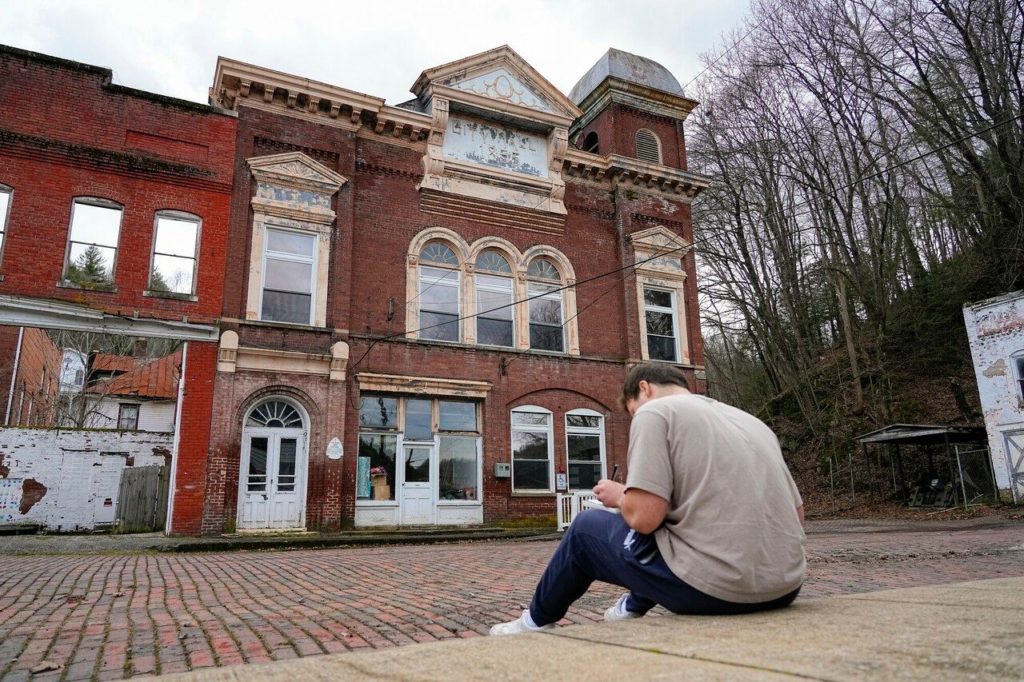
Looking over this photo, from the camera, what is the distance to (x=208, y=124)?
16062 millimetres

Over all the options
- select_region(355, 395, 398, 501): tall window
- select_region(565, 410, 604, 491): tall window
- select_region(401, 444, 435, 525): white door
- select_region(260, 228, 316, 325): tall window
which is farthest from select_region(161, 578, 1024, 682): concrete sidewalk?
select_region(565, 410, 604, 491): tall window

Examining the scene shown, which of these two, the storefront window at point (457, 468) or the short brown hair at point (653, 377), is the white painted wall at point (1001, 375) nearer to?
the storefront window at point (457, 468)

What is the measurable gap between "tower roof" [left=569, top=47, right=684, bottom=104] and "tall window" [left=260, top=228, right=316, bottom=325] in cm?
1099

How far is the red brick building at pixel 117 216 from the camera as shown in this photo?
14.2 meters

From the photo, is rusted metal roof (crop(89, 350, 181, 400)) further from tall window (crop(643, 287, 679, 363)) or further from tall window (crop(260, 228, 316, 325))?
tall window (crop(643, 287, 679, 363))

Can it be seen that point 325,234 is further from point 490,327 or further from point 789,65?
point 789,65

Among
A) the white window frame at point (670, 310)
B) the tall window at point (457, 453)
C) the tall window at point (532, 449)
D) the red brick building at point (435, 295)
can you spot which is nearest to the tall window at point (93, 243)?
the red brick building at point (435, 295)

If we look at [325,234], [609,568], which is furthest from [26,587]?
[325,234]

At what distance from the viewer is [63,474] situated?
21.0 meters

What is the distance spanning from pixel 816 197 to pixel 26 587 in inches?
993

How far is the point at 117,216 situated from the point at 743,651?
1646cm

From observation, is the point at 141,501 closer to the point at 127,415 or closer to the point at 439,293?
the point at 439,293

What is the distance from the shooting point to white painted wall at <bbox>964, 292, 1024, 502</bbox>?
1789 centimetres

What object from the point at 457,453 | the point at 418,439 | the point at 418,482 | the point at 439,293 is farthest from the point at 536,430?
the point at 439,293
